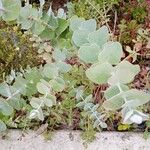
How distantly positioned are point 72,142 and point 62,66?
2.81 feet

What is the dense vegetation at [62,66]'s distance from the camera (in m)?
1.13

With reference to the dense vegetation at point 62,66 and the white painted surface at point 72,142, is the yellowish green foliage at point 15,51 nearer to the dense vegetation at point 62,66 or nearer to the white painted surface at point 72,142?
the dense vegetation at point 62,66

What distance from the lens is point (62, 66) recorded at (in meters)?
1.24

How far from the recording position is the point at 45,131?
6.64ft

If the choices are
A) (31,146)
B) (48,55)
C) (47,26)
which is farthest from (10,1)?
(31,146)

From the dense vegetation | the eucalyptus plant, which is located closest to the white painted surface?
the dense vegetation

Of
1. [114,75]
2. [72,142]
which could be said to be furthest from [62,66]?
[72,142]

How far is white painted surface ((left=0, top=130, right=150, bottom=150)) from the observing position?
2.02m

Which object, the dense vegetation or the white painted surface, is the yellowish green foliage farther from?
the white painted surface

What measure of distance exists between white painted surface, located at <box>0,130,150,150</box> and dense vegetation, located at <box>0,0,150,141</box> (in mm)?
40

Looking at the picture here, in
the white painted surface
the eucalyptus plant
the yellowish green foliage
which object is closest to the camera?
the eucalyptus plant

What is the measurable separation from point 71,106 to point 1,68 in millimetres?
385

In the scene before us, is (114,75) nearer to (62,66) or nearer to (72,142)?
(62,66)

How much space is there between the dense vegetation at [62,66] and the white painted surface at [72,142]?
1.6 inches
